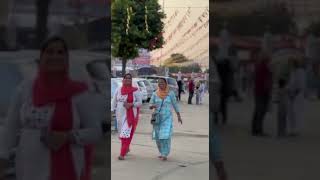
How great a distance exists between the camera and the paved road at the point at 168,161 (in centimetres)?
690

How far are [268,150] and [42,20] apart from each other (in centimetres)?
125

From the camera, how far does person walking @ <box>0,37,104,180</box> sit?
265 centimetres

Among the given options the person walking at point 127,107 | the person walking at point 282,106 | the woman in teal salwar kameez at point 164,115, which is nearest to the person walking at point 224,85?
the person walking at point 282,106

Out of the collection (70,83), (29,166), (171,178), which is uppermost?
(70,83)

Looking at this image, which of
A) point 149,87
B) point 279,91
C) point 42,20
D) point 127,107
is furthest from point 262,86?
point 149,87

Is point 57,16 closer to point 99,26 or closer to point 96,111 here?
point 99,26

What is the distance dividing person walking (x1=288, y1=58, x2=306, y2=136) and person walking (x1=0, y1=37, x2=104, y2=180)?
969 millimetres

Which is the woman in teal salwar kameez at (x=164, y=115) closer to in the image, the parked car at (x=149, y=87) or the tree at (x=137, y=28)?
the tree at (x=137, y=28)

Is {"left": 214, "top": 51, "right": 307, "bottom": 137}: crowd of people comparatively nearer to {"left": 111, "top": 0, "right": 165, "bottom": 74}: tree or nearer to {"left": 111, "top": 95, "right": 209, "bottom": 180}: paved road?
{"left": 111, "top": 95, "right": 209, "bottom": 180}: paved road

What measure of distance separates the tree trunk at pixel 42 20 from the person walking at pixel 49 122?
0.03m

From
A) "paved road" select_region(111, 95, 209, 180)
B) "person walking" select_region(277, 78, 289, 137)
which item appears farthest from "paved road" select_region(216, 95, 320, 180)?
"paved road" select_region(111, 95, 209, 180)

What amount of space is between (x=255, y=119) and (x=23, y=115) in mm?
1112

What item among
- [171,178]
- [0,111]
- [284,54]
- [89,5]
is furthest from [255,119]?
[171,178]

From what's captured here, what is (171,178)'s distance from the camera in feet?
21.9
